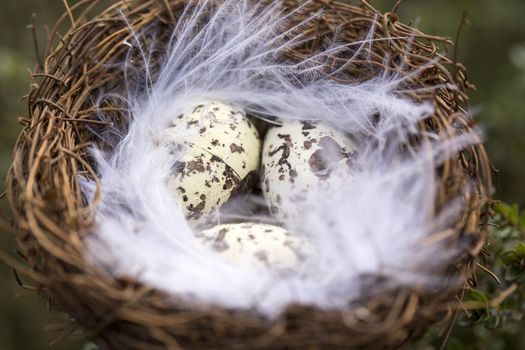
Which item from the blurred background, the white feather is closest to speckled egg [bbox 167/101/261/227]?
the white feather

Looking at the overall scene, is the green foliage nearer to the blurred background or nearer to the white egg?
the white egg

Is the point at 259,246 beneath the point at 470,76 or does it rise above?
beneath

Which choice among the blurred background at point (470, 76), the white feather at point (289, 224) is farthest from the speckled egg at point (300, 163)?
the blurred background at point (470, 76)

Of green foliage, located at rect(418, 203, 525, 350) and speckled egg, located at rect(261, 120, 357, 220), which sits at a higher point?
speckled egg, located at rect(261, 120, 357, 220)

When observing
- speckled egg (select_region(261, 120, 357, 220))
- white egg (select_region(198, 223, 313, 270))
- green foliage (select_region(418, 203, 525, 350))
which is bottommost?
green foliage (select_region(418, 203, 525, 350))

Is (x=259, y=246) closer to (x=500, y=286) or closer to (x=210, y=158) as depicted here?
(x=210, y=158)

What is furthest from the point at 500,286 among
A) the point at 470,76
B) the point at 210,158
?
the point at 470,76

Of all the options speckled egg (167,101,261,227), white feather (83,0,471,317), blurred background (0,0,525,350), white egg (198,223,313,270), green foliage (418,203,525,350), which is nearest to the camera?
white feather (83,0,471,317)
